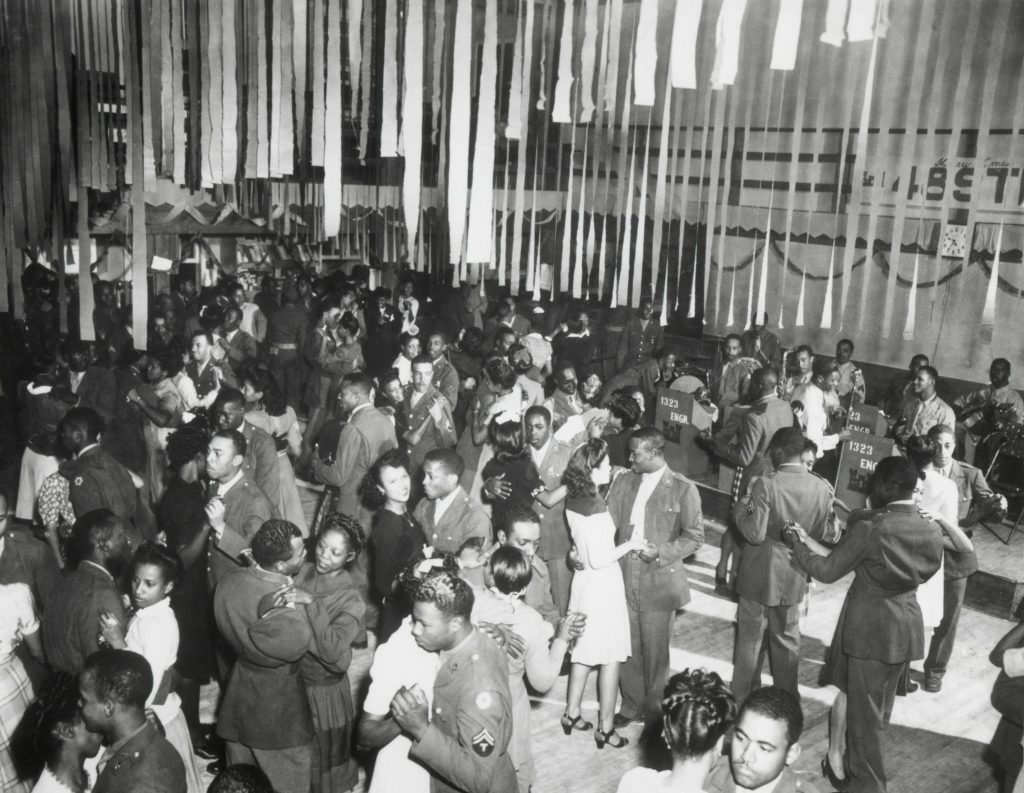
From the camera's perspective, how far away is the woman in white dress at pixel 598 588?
4.59 meters

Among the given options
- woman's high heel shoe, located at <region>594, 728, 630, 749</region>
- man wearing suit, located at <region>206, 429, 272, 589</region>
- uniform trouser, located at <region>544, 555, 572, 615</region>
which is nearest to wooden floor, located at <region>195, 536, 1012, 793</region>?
woman's high heel shoe, located at <region>594, 728, 630, 749</region>

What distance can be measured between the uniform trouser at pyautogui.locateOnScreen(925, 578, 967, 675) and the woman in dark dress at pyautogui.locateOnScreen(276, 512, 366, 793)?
12.1ft

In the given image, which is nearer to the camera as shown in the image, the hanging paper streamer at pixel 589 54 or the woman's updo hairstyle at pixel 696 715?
the hanging paper streamer at pixel 589 54

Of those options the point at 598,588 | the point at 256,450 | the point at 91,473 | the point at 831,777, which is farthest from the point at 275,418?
the point at 831,777

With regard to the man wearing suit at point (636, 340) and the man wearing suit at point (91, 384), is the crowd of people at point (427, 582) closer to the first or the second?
the man wearing suit at point (91, 384)

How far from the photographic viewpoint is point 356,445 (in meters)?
5.68

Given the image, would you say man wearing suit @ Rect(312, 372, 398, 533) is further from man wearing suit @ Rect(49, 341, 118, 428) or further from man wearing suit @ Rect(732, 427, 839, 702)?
man wearing suit @ Rect(732, 427, 839, 702)

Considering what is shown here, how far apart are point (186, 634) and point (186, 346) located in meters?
4.14

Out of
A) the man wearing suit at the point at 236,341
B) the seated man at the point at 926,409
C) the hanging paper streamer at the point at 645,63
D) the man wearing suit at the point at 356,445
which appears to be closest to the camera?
the hanging paper streamer at the point at 645,63

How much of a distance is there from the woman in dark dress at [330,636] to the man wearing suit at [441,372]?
11.2ft

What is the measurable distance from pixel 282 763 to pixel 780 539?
2.79 m

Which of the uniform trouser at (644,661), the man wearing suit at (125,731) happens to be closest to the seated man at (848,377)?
the uniform trouser at (644,661)

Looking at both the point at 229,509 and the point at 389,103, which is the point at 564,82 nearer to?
the point at 389,103

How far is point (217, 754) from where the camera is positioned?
4668mm
